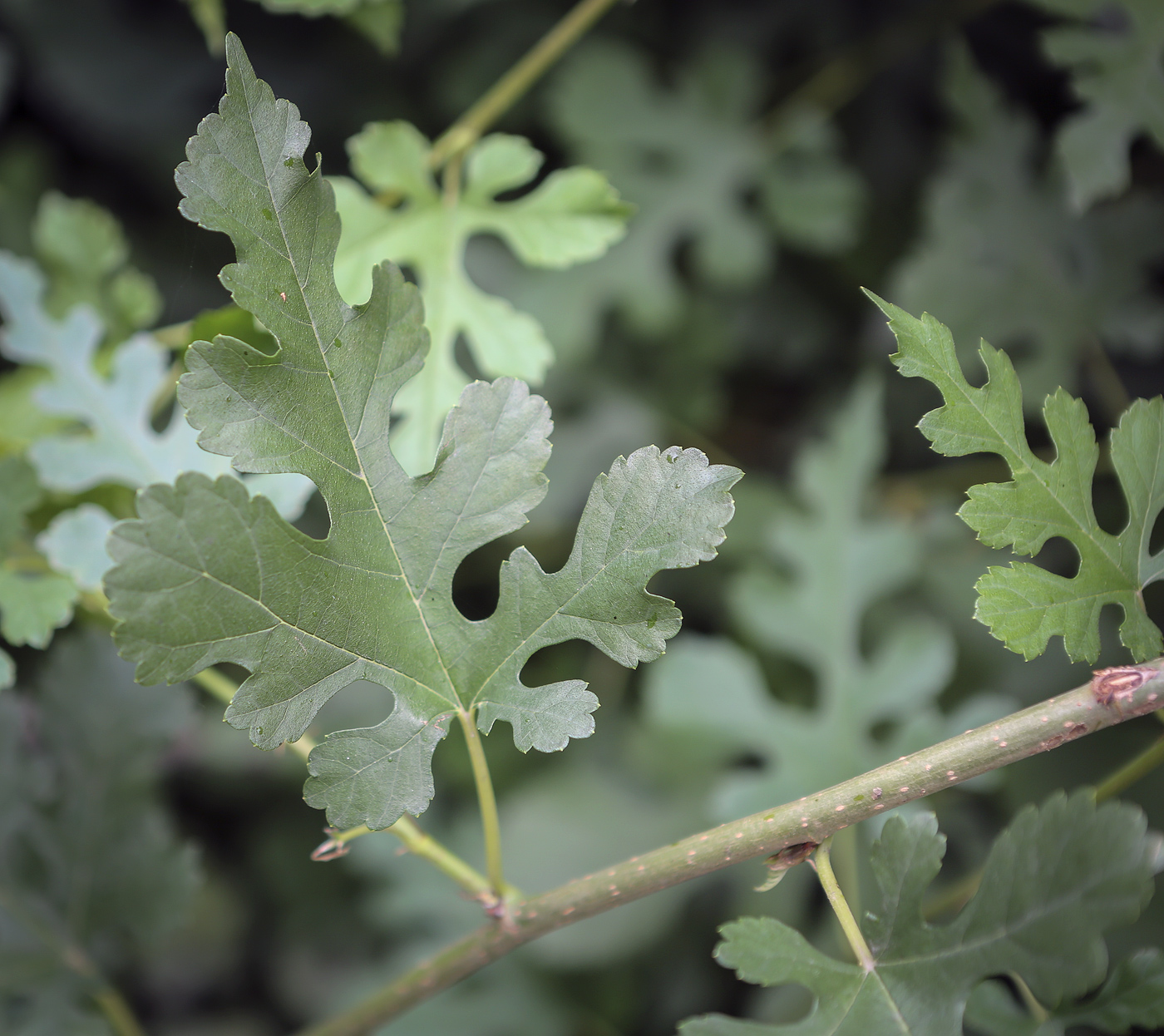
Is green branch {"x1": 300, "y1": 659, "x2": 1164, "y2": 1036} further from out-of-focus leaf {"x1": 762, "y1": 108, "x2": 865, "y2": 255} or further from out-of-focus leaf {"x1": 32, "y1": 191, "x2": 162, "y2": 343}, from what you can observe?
out-of-focus leaf {"x1": 762, "y1": 108, "x2": 865, "y2": 255}

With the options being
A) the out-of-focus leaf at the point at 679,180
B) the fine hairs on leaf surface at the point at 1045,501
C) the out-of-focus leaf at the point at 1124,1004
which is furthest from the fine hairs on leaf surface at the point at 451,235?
the out-of-focus leaf at the point at 1124,1004

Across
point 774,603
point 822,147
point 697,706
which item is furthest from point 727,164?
point 697,706

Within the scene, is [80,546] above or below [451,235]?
below

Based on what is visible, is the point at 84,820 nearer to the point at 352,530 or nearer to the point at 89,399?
the point at 89,399

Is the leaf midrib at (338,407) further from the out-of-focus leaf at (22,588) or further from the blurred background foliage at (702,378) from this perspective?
the blurred background foliage at (702,378)

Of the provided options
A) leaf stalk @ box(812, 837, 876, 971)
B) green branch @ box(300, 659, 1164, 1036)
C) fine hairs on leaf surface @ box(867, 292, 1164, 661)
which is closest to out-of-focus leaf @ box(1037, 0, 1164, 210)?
fine hairs on leaf surface @ box(867, 292, 1164, 661)

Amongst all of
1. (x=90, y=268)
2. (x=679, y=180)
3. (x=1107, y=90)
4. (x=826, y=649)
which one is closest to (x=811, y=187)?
(x=679, y=180)
